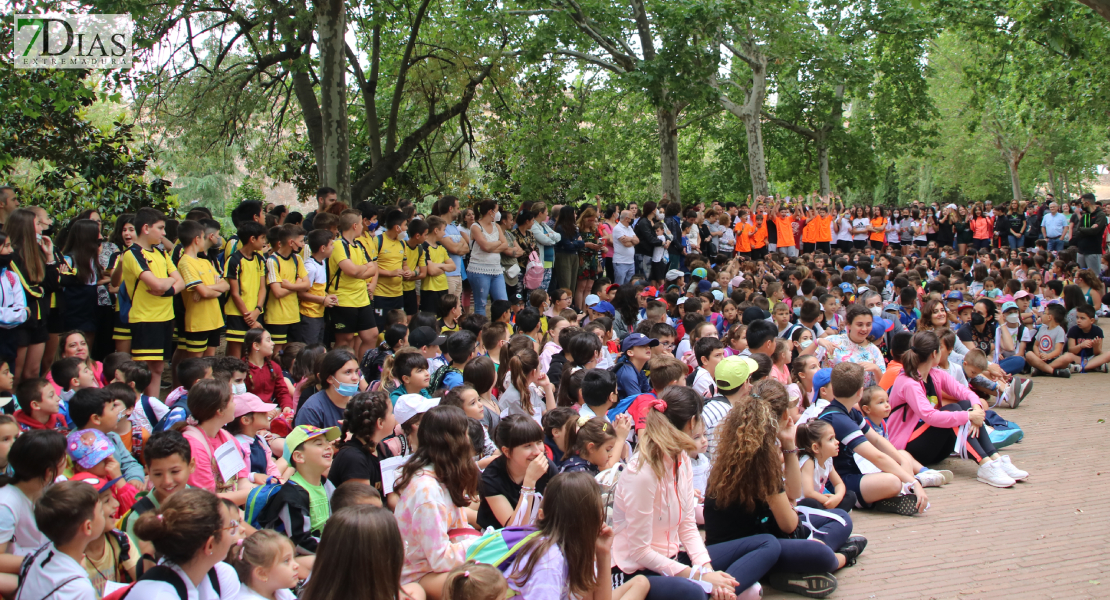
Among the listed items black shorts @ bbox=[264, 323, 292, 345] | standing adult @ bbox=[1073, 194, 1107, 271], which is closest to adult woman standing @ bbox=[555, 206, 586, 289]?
black shorts @ bbox=[264, 323, 292, 345]

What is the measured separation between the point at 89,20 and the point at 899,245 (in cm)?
1924

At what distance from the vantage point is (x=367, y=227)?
9.59m

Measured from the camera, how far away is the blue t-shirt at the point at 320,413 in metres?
5.19

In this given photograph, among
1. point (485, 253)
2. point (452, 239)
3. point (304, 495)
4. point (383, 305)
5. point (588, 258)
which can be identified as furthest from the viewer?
point (588, 258)

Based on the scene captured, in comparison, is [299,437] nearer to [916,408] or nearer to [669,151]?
[916,408]

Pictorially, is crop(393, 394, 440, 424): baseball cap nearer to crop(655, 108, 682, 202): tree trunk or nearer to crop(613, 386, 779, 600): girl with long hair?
crop(613, 386, 779, 600): girl with long hair

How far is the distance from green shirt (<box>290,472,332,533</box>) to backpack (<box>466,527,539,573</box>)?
3.13ft

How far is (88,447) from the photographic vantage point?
437 cm

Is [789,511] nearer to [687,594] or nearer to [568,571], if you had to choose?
[687,594]

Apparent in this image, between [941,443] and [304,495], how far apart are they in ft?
16.9

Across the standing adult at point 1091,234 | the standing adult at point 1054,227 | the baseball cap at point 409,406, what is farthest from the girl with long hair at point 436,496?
the standing adult at point 1054,227

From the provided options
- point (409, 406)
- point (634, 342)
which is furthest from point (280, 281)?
point (634, 342)

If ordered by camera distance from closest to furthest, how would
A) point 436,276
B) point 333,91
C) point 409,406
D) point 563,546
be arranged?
point 563,546 < point 409,406 < point 436,276 < point 333,91

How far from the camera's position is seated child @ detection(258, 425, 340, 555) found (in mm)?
4059
